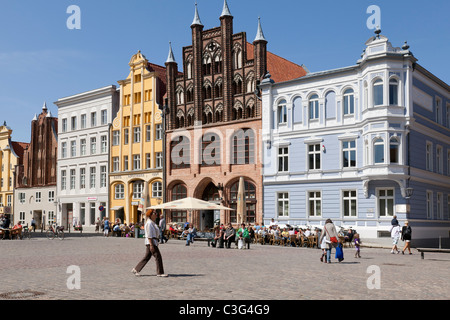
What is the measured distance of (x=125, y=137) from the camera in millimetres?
56812

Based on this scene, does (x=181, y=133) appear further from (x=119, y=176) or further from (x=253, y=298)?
(x=253, y=298)

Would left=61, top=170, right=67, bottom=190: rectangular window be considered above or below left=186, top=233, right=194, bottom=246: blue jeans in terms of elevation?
above

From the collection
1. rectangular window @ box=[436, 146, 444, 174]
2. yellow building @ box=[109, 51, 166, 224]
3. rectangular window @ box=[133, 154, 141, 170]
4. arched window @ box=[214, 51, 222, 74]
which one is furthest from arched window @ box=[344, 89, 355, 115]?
rectangular window @ box=[133, 154, 141, 170]

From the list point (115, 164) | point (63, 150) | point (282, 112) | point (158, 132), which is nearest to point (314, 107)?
point (282, 112)

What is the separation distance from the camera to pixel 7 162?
75000mm

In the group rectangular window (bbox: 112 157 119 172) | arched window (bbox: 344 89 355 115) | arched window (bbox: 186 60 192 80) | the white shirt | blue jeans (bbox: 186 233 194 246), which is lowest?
blue jeans (bbox: 186 233 194 246)

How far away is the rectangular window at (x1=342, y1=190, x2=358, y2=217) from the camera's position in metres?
37.9

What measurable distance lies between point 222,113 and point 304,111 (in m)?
8.72

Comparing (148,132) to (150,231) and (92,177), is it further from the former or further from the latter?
(150,231)

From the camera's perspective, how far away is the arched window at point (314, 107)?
40.5 meters

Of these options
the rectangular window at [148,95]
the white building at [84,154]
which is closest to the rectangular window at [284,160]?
the rectangular window at [148,95]

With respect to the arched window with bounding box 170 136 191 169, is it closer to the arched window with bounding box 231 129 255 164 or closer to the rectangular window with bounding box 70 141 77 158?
the arched window with bounding box 231 129 255 164

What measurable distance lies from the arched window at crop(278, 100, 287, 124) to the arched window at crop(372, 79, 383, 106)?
8.01 meters

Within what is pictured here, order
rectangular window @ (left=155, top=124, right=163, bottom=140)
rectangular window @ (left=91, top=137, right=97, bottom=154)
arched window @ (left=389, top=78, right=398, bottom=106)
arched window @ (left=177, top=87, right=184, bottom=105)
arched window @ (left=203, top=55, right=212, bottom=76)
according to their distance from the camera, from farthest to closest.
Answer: rectangular window @ (left=91, top=137, right=97, bottom=154) < rectangular window @ (left=155, top=124, right=163, bottom=140) < arched window @ (left=177, top=87, right=184, bottom=105) < arched window @ (left=203, top=55, right=212, bottom=76) < arched window @ (left=389, top=78, right=398, bottom=106)
